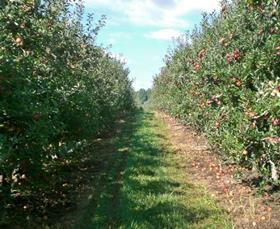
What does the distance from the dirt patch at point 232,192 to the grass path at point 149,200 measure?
0.83 ft

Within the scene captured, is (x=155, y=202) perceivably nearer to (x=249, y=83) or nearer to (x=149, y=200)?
(x=149, y=200)

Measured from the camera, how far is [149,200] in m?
9.36

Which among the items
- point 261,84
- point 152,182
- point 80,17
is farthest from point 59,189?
point 80,17

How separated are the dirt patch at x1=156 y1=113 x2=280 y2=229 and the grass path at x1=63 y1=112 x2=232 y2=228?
0.83 ft

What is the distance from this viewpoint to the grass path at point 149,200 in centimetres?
816

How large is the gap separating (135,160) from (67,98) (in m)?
3.34

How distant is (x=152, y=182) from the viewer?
11117 mm

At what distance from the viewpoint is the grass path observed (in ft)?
26.8

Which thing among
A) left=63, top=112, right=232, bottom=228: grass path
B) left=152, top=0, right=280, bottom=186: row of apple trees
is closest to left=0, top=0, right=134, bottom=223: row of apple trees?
left=63, top=112, right=232, bottom=228: grass path

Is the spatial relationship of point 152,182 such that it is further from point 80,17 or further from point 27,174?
point 80,17

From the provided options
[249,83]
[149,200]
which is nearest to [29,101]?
[149,200]

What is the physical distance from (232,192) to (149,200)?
6.36 feet

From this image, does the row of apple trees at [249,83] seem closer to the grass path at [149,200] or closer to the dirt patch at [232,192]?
the dirt patch at [232,192]

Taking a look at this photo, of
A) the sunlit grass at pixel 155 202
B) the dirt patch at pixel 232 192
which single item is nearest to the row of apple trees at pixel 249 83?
the dirt patch at pixel 232 192
